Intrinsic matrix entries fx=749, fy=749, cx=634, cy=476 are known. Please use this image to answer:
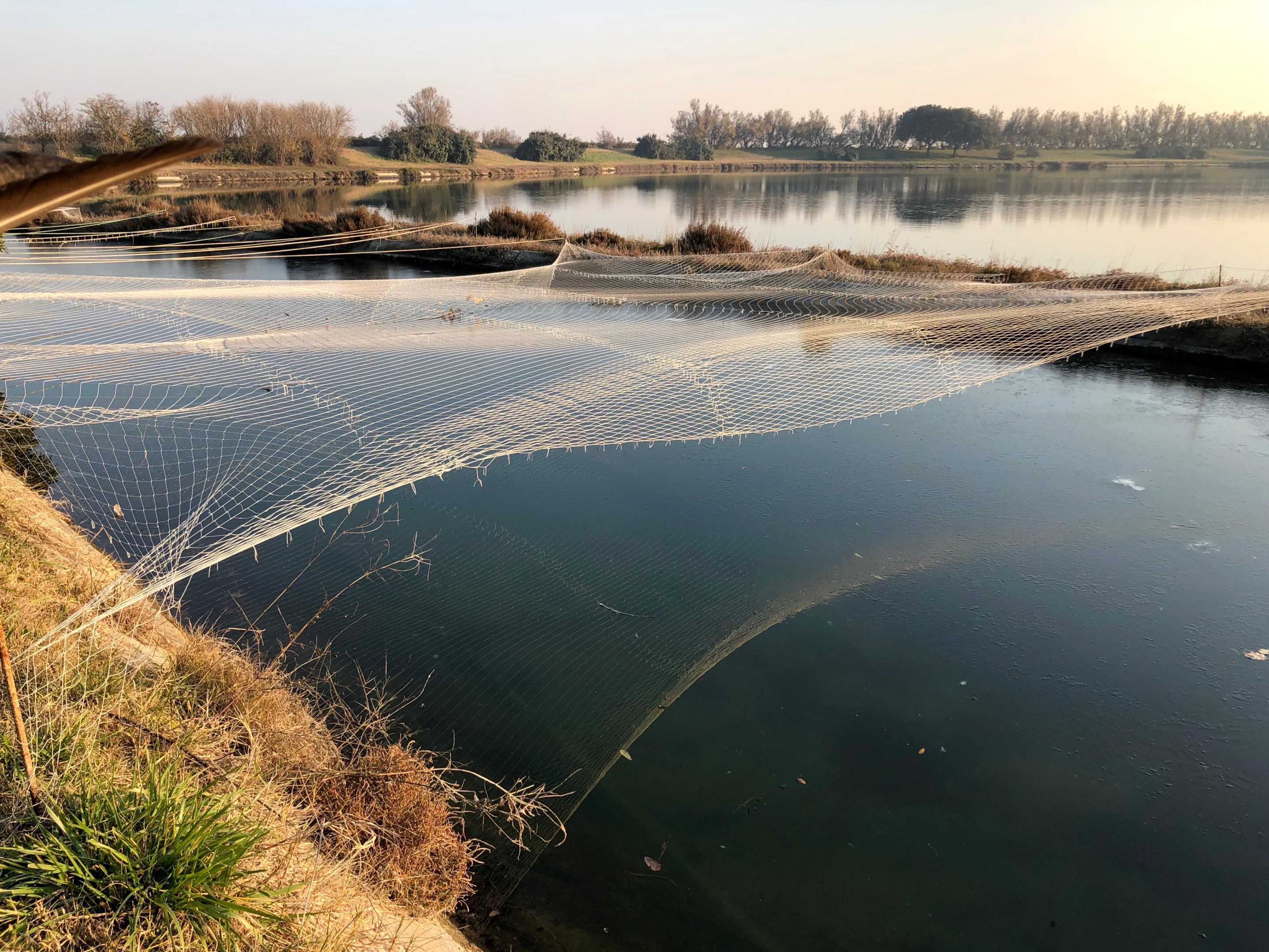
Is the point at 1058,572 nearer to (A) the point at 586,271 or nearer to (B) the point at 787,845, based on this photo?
(B) the point at 787,845

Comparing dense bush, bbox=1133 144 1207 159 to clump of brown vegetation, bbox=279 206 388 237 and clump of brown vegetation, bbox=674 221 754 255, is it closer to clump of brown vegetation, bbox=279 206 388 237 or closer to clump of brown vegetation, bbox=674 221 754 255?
clump of brown vegetation, bbox=674 221 754 255

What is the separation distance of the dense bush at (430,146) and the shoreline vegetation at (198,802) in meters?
52.7

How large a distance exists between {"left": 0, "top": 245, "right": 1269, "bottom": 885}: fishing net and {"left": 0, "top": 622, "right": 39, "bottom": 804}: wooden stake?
2.66 ft

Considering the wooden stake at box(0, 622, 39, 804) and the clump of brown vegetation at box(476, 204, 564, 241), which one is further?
the clump of brown vegetation at box(476, 204, 564, 241)

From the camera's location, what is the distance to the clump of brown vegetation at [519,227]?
14.7 metres

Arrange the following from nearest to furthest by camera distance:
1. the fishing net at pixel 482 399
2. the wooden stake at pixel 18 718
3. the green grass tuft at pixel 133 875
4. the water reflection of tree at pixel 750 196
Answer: the wooden stake at pixel 18 718
the green grass tuft at pixel 133 875
the fishing net at pixel 482 399
the water reflection of tree at pixel 750 196

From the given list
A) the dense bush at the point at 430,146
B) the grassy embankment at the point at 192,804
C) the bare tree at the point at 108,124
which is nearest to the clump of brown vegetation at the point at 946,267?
the grassy embankment at the point at 192,804

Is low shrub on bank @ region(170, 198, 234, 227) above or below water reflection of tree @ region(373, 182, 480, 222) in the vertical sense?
below

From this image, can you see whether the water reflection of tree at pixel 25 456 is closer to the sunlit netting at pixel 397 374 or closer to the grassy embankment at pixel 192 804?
the sunlit netting at pixel 397 374

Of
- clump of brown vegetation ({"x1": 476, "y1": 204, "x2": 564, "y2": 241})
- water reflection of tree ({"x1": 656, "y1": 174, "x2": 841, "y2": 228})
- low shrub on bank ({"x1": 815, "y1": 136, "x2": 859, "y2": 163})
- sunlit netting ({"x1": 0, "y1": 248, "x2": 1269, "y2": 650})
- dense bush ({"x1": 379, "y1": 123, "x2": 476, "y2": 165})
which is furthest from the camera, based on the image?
low shrub on bank ({"x1": 815, "y1": 136, "x2": 859, "y2": 163})

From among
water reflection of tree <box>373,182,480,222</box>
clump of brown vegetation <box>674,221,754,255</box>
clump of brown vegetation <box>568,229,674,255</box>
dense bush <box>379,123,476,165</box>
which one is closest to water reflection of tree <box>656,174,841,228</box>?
clump of brown vegetation <box>568,229,674,255</box>

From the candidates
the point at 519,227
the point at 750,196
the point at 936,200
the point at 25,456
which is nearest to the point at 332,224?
the point at 519,227

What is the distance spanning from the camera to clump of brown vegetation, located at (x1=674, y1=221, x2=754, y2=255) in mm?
13117

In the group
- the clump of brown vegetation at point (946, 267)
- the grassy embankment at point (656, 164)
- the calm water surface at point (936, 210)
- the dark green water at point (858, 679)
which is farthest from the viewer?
the grassy embankment at point (656, 164)
